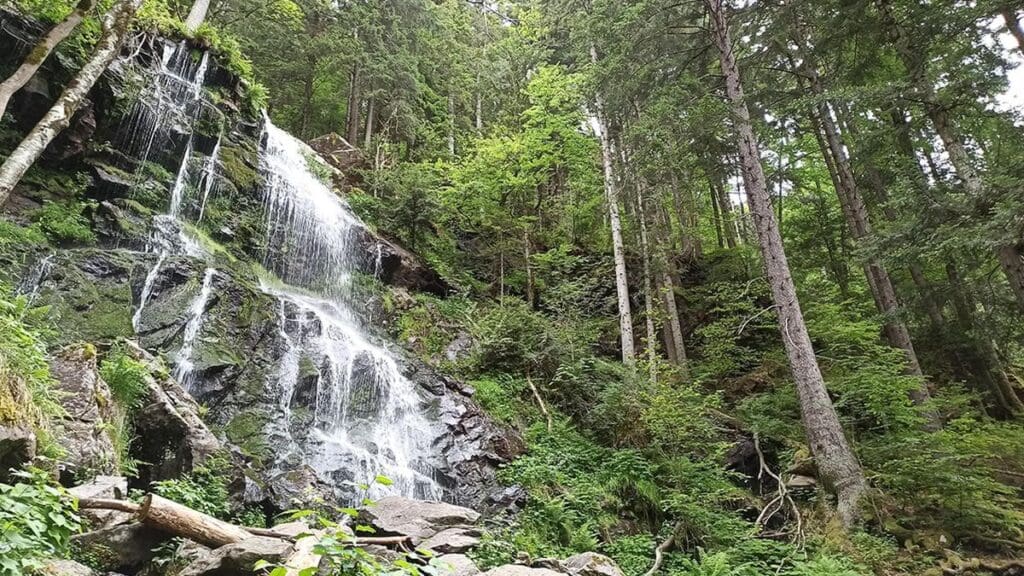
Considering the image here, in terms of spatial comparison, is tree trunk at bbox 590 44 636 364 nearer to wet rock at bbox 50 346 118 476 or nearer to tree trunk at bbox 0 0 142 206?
wet rock at bbox 50 346 118 476

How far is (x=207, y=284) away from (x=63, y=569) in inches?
293

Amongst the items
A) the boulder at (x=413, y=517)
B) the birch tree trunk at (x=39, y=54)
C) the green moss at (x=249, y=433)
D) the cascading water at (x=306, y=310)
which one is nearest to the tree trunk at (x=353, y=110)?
the cascading water at (x=306, y=310)

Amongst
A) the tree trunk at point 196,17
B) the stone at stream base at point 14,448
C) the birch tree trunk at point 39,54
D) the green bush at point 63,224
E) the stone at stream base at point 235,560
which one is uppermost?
the tree trunk at point 196,17

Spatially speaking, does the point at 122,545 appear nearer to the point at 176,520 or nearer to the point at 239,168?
the point at 176,520

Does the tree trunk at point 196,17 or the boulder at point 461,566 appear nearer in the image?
the boulder at point 461,566

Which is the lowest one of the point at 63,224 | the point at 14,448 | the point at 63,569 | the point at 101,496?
the point at 63,569

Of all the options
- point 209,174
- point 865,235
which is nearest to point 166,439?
point 209,174

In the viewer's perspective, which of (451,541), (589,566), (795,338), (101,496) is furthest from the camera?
(795,338)

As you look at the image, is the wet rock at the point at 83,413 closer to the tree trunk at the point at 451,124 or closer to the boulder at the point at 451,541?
the boulder at the point at 451,541

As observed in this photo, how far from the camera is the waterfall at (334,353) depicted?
357 inches

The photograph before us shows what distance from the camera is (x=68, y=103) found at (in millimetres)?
7453

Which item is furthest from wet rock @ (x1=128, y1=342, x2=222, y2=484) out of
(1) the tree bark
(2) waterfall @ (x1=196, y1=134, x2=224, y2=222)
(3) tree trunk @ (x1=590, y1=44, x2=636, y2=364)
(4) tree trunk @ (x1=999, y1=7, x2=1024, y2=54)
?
(4) tree trunk @ (x1=999, y1=7, x2=1024, y2=54)

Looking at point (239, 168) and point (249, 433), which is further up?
point (239, 168)

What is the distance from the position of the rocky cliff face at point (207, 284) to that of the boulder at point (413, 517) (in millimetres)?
1359
